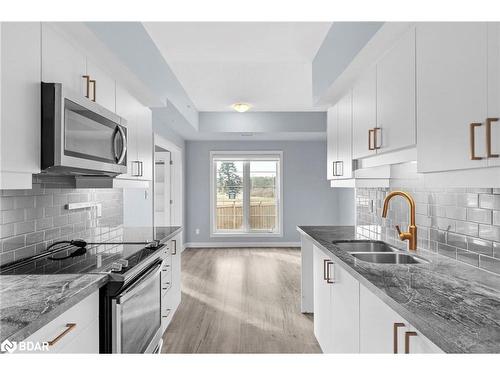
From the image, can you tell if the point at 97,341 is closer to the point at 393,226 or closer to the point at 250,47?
the point at 393,226

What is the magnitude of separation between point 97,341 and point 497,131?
1706 millimetres

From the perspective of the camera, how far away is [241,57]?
11.1 feet

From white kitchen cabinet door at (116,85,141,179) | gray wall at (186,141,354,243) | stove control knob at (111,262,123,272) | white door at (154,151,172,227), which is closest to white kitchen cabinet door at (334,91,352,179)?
white kitchen cabinet door at (116,85,141,179)

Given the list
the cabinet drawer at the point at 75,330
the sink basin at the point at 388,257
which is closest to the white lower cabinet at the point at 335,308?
the sink basin at the point at 388,257

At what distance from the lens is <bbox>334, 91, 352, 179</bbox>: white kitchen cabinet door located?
265 cm

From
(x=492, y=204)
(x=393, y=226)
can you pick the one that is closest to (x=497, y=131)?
(x=492, y=204)

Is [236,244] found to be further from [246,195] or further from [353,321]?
[353,321]

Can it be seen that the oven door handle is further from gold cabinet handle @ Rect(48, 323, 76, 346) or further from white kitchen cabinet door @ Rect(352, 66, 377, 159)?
white kitchen cabinet door @ Rect(352, 66, 377, 159)

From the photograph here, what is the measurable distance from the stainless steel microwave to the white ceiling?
1.12 m

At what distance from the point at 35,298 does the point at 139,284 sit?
0.66 m

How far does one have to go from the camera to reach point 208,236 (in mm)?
7156

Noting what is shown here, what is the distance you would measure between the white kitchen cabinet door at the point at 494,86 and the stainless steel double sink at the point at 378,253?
90cm

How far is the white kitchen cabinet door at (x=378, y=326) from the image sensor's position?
1198 millimetres

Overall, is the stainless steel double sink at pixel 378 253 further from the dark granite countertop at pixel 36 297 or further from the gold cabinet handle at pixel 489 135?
the dark granite countertop at pixel 36 297
